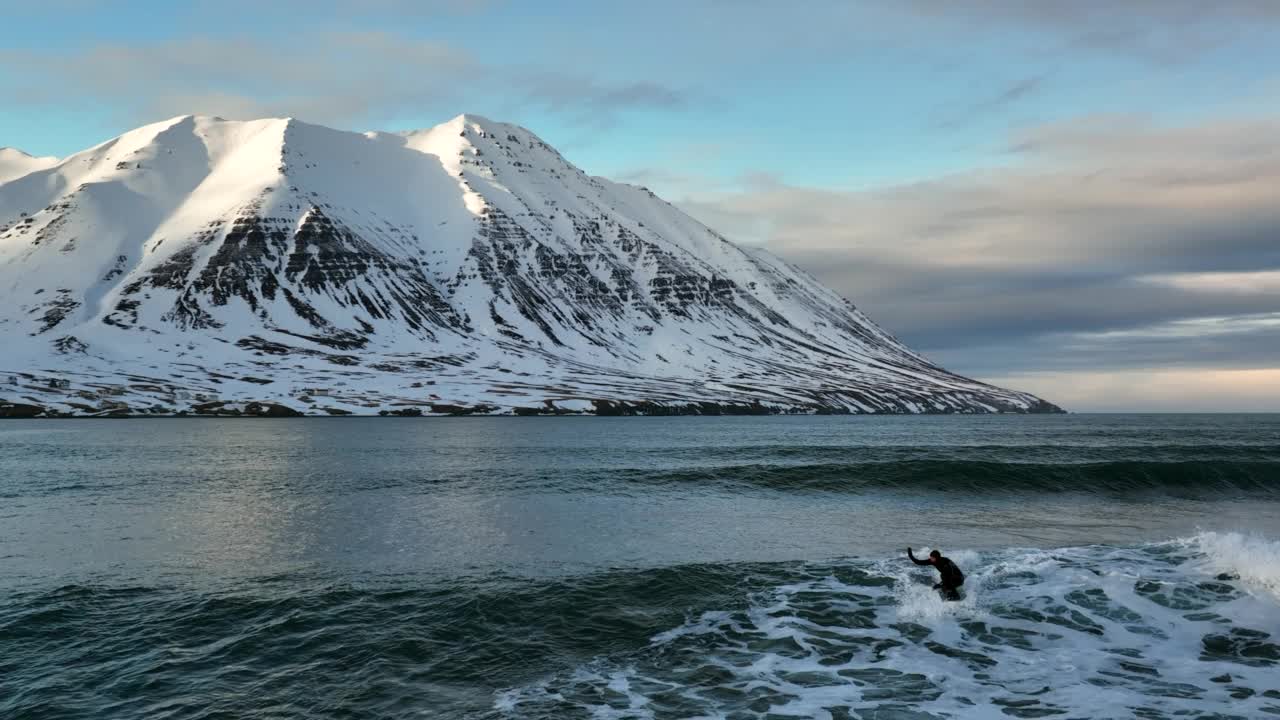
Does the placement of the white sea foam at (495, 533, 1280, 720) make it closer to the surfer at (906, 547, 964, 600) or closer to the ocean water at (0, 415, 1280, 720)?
the ocean water at (0, 415, 1280, 720)

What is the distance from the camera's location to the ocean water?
22094 mm

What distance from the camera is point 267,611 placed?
29328 millimetres

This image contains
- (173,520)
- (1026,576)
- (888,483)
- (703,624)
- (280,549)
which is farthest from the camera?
(888,483)

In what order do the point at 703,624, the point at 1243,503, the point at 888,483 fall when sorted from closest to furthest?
the point at 703,624, the point at 1243,503, the point at 888,483

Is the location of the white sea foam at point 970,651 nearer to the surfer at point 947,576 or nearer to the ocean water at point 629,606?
the ocean water at point 629,606

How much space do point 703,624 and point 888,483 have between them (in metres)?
50.2

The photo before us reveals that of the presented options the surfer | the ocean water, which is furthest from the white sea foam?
the surfer

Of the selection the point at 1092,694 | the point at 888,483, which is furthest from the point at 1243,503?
the point at 1092,694

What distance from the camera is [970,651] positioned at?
26125 millimetres

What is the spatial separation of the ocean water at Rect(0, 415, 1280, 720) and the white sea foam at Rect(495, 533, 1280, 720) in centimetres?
11

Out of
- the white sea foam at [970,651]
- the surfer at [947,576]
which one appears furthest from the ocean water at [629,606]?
the surfer at [947,576]

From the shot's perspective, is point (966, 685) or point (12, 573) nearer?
point (966, 685)

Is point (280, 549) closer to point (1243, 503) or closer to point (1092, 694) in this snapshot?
point (1092, 694)

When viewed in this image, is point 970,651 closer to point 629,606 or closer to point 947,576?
point 947,576
